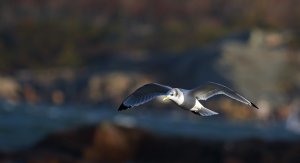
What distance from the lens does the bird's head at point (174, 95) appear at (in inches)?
353

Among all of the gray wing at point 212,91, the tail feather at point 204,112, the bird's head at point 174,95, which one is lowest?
the tail feather at point 204,112

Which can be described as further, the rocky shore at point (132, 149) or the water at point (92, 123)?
the water at point (92, 123)

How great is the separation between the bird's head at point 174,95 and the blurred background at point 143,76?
Answer: 6.98 metres

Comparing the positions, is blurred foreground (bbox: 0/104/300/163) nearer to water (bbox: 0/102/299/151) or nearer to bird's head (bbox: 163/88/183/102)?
water (bbox: 0/102/299/151)

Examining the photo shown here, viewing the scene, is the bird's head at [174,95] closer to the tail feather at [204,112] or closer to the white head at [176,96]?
the white head at [176,96]

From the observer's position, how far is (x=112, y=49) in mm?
51688

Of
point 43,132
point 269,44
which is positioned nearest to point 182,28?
point 269,44

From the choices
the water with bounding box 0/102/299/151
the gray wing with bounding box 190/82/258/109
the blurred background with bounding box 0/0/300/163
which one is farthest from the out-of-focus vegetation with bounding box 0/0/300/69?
the gray wing with bounding box 190/82/258/109

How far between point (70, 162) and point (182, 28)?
130 ft

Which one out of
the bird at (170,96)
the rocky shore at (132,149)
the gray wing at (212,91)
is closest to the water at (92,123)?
the rocky shore at (132,149)

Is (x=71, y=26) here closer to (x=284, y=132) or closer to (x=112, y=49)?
(x=112, y=49)

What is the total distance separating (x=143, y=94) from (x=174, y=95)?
0.99 ft

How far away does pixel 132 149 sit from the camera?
17.5 metres

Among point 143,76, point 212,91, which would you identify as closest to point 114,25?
point 143,76
